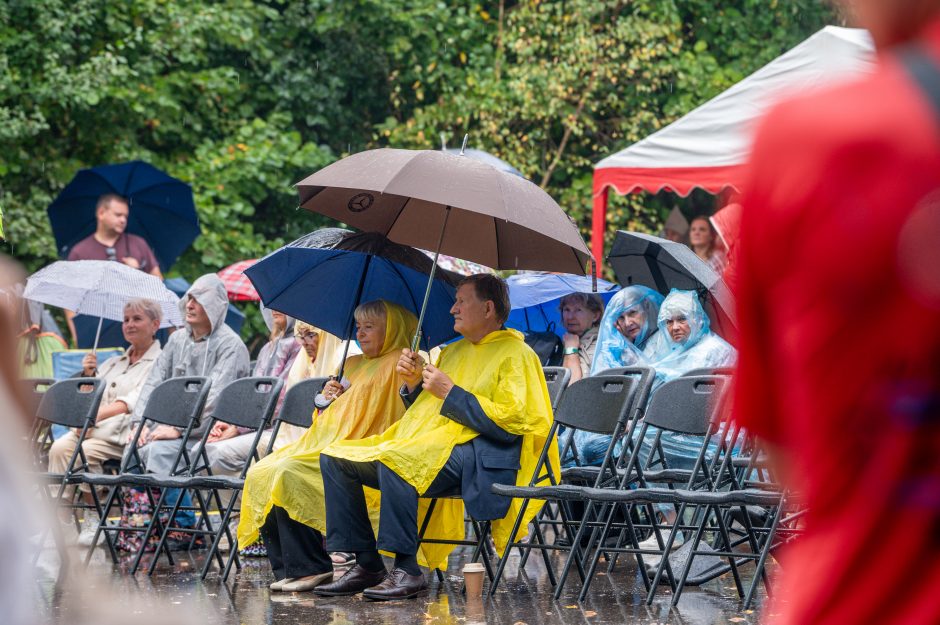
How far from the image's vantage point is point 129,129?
1620 centimetres

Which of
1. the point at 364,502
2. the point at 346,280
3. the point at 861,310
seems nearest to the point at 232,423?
the point at 346,280

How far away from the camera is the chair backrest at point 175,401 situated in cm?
786

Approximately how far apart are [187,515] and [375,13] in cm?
1015

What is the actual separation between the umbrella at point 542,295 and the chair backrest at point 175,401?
7.85 feet

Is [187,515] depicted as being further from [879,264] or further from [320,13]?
[320,13]

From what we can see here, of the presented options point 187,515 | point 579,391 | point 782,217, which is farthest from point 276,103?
point 782,217

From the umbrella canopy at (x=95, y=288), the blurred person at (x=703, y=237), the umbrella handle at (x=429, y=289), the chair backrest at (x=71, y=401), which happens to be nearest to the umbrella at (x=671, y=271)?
the blurred person at (x=703, y=237)

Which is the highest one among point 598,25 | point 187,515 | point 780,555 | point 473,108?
point 598,25

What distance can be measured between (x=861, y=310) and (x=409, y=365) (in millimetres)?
5502

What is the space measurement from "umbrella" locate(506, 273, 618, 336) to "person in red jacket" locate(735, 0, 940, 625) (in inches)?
311

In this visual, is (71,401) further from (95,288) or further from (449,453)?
(449,453)

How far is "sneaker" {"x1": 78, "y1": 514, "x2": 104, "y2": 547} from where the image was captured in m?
8.38

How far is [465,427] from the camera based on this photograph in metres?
6.54

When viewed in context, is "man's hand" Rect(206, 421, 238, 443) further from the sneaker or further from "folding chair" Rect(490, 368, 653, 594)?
"folding chair" Rect(490, 368, 653, 594)
